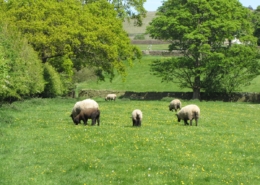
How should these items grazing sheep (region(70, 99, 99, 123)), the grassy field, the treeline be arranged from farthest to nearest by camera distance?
the grassy field → the treeline → grazing sheep (region(70, 99, 99, 123))

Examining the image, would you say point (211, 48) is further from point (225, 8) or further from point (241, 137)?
point (241, 137)

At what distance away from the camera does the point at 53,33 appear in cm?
4984

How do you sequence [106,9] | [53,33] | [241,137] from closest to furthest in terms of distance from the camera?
[241,137]
[53,33]
[106,9]

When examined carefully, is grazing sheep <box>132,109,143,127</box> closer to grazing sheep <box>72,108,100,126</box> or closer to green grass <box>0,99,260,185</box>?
green grass <box>0,99,260,185</box>

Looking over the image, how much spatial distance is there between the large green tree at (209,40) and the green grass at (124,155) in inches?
1240

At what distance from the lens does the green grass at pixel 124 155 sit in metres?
16.2

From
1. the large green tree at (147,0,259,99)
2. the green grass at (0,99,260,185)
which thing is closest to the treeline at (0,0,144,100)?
the large green tree at (147,0,259,99)

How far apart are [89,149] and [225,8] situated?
45.5 metres

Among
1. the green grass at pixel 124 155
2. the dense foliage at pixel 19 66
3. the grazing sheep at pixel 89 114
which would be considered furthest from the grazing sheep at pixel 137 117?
the dense foliage at pixel 19 66

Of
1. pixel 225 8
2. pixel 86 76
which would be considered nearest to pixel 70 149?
pixel 225 8

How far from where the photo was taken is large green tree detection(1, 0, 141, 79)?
49688 millimetres

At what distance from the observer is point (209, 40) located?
6119 cm

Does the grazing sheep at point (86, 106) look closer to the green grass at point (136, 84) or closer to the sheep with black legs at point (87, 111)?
the sheep with black legs at point (87, 111)

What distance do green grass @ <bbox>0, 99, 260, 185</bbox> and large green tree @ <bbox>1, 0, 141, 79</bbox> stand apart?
22109 millimetres
